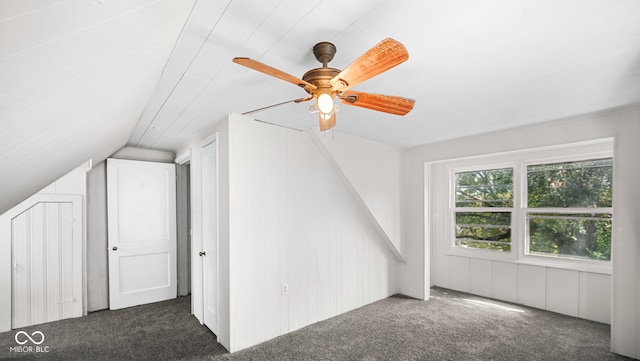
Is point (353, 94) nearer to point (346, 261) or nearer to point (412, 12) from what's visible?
point (412, 12)

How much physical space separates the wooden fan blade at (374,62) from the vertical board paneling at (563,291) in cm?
376

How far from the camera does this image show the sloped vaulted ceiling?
24.3 inches

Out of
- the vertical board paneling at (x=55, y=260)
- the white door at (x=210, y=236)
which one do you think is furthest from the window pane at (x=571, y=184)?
the vertical board paneling at (x=55, y=260)

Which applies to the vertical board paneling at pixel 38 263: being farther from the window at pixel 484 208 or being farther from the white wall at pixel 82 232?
the window at pixel 484 208

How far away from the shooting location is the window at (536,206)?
3414 mm

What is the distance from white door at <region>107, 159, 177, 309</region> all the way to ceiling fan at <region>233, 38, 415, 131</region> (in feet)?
11.0

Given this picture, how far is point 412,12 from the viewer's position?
132 centimetres

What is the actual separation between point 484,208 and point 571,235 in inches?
39.8

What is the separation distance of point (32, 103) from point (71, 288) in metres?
3.63

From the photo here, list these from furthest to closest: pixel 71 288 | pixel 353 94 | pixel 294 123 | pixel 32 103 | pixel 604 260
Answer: pixel 71 288 < pixel 604 260 < pixel 294 123 < pixel 353 94 < pixel 32 103

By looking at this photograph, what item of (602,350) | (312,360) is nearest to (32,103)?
(312,360)

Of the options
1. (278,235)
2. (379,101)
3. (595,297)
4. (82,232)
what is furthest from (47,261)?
(595,297)

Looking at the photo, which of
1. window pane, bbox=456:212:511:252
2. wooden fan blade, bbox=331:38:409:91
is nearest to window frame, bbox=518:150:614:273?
window pane, bbox=456:212:511:252

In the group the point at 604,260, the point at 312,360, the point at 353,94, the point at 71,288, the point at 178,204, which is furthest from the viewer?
the point at 178,204
